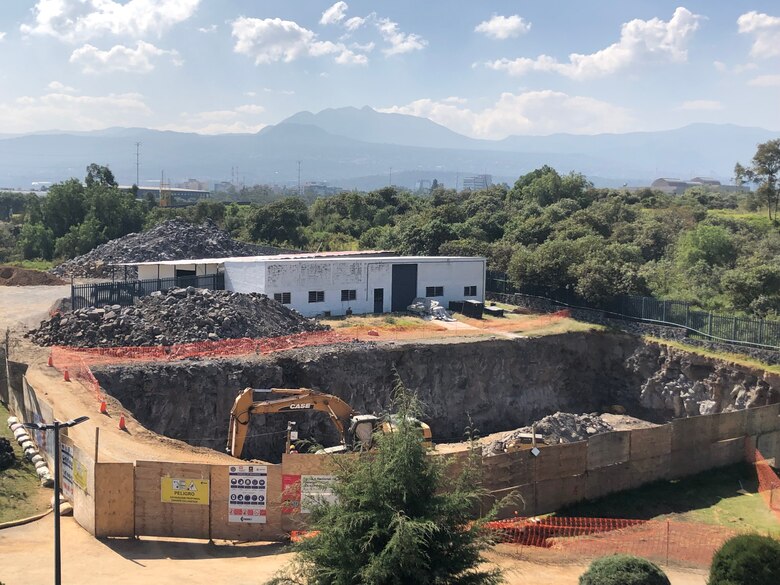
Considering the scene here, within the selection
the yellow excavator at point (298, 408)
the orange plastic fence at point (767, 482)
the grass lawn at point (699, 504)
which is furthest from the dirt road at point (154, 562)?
the orange plastic fence at point (767, 482)

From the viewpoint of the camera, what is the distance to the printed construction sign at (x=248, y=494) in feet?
60.0

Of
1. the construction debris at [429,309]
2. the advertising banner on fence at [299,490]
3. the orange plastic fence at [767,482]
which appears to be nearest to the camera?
the advertising banner on fence at [299,490]

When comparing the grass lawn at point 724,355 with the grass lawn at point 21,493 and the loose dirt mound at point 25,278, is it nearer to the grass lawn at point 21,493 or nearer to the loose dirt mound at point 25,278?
the grass lawn at point 21,493

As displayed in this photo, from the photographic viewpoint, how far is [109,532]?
18438 mm

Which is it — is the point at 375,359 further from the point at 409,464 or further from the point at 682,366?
the point at 409,464

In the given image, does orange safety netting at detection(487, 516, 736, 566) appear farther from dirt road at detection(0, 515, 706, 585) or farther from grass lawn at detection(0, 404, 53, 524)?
grass lawn at detection(0, 404, 53, 524)

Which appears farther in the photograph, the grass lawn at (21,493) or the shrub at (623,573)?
the grass lawn at (21,493)

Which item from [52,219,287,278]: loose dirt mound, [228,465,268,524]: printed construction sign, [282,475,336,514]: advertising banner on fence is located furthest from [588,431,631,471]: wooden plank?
[52,219,287,278]: loose dirt mound

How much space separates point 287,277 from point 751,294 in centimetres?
2740

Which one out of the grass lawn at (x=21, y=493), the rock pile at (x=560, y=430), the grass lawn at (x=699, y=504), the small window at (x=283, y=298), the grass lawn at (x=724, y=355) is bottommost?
the grass lawn at (x=699, y=504)

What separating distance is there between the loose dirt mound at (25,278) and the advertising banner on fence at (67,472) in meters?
39.4

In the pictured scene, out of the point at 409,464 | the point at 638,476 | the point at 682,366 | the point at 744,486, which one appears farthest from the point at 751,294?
the point at 409,464

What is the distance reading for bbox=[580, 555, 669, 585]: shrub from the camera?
14.9m

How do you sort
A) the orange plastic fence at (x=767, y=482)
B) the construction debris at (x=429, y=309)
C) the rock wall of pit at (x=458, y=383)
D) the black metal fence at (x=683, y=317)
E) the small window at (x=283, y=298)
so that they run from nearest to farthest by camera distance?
the orange plastic fence at (x=767, y=482) → the rock wall of pit at (x=458, y=383) → the black metal fence at (x=683, y=317) → the small window at (x=283, y=298) → the construction debris at (x=429, y=309)
